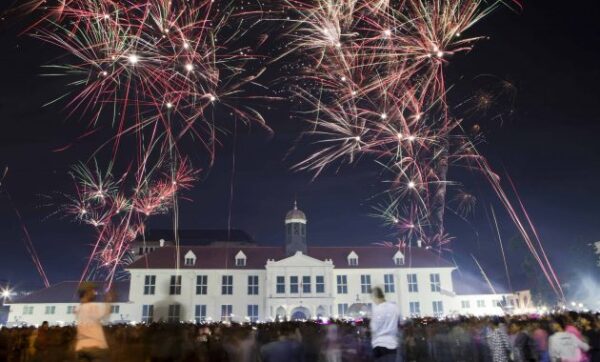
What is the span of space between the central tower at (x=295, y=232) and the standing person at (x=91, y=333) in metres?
43.2

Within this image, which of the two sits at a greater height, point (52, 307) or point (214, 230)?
point (214, 230)

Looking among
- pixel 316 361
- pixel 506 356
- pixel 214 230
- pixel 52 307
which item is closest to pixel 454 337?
pixel 316 361

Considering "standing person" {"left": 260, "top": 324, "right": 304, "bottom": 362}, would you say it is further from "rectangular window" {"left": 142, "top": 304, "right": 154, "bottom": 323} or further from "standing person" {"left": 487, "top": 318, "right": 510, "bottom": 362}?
"rectangular window" {"left": 142, "top": 304, "right": 154, "bottom": 323}

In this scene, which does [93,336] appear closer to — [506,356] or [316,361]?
[506,356]

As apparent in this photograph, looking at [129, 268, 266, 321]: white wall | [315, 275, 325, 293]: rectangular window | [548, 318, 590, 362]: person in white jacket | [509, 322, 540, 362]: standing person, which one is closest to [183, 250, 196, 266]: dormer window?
[129, 268, 266, 321]: white wall

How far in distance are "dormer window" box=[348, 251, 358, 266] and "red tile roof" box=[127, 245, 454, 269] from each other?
0.38 meters

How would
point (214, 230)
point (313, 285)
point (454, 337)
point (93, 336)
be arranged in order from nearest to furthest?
point (93, 336) < point (454, 337) < point (313, 285) < point (214, 230)

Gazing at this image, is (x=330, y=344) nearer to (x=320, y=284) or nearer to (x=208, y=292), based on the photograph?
(x=320, y=284)

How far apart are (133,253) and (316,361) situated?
58.5 meters

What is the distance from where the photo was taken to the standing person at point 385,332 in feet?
18.4

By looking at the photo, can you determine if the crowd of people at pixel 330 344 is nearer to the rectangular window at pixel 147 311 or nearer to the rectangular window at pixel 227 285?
the rectangular window at pixel 147 311

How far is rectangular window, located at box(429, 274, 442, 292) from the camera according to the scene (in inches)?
1906

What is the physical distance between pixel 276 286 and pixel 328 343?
3703cm

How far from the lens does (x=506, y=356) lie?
10344mm
